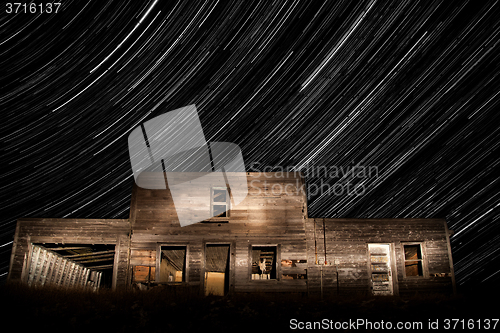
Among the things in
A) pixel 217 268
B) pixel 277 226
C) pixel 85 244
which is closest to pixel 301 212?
pixel 277 226

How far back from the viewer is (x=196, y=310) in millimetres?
11320

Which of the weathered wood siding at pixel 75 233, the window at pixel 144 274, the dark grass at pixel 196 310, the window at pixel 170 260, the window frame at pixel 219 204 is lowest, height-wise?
the dark grass at pixel 196 310

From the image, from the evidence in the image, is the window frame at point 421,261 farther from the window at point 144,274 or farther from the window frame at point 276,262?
the window at point 144,274

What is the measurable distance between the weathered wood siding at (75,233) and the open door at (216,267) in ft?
12.6

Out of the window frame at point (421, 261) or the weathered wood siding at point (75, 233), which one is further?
the window frame at point (421, 261)

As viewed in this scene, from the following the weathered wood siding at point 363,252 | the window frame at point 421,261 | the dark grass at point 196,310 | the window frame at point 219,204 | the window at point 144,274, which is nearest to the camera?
the dark grass at point 196,310

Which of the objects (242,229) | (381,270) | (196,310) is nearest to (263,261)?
(242,229)

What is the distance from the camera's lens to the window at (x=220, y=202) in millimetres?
15223

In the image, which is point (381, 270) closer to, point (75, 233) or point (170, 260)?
point (170, 260)

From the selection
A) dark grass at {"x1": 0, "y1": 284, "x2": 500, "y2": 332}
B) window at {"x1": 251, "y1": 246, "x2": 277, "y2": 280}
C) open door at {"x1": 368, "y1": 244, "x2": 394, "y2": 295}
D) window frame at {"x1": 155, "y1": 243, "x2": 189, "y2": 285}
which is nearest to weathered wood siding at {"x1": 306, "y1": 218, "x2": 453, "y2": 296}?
open door at {"x1": 368, "y1": 244, "x2": 394, "y2": 295}

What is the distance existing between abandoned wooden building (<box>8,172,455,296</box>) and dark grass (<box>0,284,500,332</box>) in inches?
65.8

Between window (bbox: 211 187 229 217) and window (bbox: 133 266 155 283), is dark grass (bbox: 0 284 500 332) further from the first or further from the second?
window (bbox: 211 187 229 217)

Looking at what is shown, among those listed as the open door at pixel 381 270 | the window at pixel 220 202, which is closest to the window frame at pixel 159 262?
the window at pixel 220 202

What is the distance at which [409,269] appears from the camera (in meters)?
18.2
